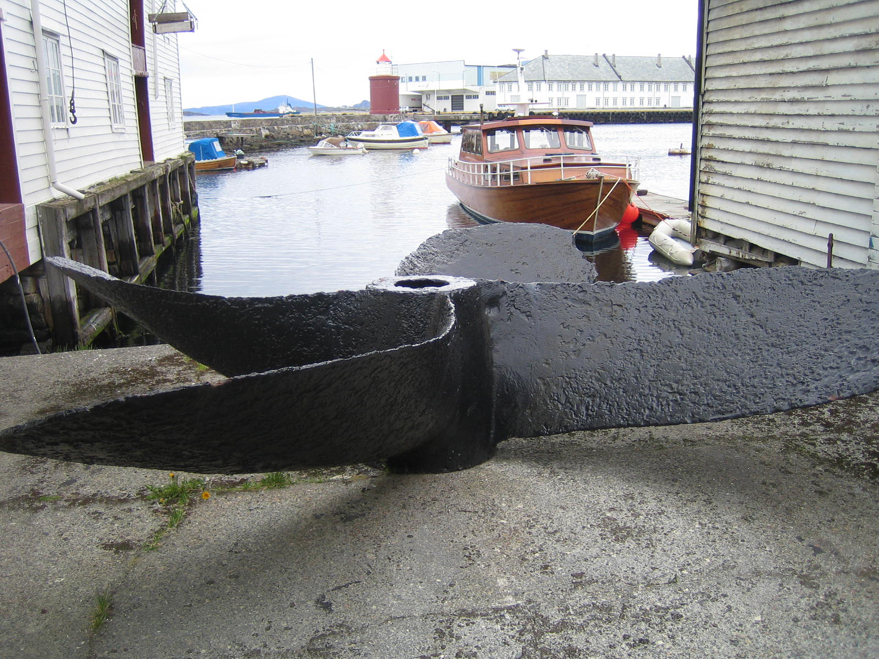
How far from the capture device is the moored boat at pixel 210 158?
1293 inches

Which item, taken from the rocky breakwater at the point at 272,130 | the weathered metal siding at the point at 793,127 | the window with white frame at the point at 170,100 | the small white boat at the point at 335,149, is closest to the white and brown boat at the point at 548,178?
the weathered metal siding at the point at 793,127

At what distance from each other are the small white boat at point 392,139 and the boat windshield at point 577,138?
99.3ft

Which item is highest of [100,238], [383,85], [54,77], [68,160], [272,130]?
[383,85]

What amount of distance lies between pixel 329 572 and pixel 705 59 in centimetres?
891

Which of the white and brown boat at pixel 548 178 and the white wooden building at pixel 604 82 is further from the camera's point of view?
the white wooden building at pixel 604 82

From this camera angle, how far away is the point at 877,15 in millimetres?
6188

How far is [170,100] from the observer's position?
17422 millimetres

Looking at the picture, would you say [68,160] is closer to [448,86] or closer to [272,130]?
[272,130]

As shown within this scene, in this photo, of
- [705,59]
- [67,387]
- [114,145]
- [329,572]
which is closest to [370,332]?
[329,572]

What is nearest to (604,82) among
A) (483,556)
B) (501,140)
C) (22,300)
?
(501,140)

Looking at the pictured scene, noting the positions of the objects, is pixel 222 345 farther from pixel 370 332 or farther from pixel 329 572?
pixel 329 572

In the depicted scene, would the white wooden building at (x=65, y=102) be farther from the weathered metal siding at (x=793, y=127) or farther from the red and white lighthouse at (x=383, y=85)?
the red and white lighthouse at (x=383, y=85)

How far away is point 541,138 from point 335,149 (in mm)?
27927

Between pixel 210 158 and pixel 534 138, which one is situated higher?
pixel 534 138
